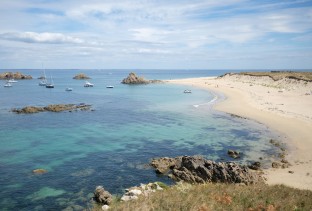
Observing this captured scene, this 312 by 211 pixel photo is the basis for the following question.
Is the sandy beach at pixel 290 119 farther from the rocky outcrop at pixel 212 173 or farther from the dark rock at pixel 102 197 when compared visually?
the dark rock at pixel 102 197

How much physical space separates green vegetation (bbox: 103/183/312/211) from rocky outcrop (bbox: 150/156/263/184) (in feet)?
21.7

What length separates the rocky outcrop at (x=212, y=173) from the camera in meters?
24.5

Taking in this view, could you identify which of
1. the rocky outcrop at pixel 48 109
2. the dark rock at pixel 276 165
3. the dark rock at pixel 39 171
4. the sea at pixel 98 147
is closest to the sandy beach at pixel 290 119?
the dark rock at pixel 276 165

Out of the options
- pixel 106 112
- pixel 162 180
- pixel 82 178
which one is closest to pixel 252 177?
pixel 162 180

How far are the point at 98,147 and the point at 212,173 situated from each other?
55.2 feet

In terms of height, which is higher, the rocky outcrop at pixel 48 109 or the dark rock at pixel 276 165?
the rocky outcrop at pixel 48 109

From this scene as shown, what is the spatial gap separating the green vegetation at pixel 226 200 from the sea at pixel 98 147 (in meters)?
8.22

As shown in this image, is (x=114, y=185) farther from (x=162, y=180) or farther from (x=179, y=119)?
(x=179, y=119)

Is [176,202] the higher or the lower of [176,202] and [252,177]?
the higher

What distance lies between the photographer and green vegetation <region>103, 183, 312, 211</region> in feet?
47.0

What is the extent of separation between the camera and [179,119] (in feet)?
182

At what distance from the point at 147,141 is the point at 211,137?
946 cm

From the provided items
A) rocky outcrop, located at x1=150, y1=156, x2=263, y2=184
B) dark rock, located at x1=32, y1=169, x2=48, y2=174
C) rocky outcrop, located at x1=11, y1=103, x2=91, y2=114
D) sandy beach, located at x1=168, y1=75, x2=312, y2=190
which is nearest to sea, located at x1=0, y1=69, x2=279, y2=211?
dark rock, located at x1=32, y1=169, x2=48, y2=174

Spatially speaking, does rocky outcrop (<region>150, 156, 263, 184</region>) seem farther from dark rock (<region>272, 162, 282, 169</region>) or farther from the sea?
dark rock (<region>272, 162, 282, 169</region>)
